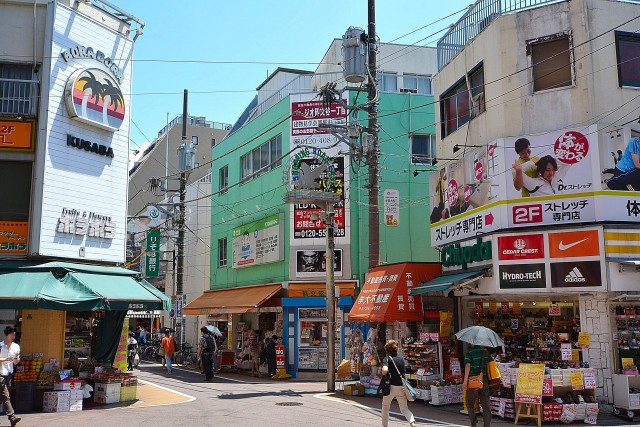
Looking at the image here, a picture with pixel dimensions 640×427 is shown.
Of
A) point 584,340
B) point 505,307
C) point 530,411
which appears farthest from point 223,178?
point 530,411

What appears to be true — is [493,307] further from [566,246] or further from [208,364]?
[208,364]

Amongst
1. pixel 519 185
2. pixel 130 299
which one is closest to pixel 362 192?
pixel 519 185

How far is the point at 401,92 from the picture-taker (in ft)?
90.0

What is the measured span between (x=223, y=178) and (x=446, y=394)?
2066cm

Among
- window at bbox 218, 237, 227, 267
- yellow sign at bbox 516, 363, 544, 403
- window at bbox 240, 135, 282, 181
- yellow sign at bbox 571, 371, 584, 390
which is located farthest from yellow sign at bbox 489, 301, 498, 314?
window at bbox 218, 237, 227, 267

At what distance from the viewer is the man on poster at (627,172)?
46.6ft

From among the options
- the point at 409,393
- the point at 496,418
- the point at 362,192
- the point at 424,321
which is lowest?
the point at 496,418

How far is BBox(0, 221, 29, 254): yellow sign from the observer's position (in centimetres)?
1550

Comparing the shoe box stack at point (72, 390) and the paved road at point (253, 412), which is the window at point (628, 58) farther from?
the shoe box stack at point (72, 390)

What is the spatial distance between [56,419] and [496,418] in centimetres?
966

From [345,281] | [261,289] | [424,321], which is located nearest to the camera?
[424,321]

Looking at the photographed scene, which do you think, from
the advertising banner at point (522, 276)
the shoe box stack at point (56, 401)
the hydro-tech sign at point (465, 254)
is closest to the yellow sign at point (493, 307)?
the hydro-tech sign at point (465, 254)

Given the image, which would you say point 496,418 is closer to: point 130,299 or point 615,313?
point 615,313

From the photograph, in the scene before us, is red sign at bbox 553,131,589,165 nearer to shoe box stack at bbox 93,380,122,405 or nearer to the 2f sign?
the 2f sign
